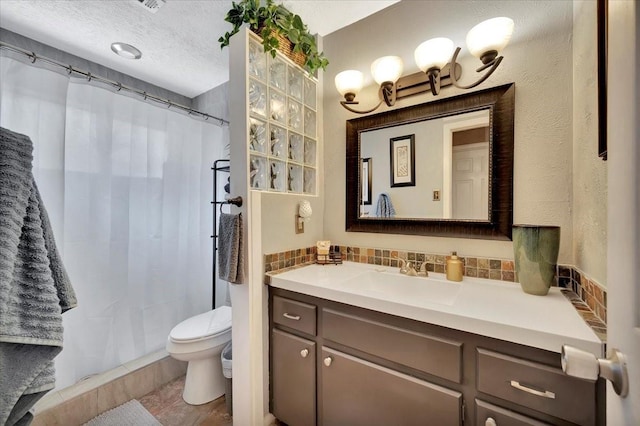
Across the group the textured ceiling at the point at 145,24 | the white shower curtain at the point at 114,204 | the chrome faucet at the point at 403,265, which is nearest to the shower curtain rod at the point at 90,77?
the white shower curtain at the point at 114,204

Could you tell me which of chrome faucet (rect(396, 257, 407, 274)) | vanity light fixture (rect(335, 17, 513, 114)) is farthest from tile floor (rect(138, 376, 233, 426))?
vanity light fixture (rect(335, 17, 513, 114))

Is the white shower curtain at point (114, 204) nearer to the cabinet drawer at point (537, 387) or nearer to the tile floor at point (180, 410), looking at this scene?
the tile floor at point (180, 410)

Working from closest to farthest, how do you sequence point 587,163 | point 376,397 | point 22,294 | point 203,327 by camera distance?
1. point 22,294
2. point 587,163
3. point 376,397
4. point 203,327

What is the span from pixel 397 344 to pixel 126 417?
1676 mm

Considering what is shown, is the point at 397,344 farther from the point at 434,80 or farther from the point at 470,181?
the point at 434,80

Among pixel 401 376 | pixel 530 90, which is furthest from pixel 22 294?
pixel 530 90

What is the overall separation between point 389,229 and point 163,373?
6.12 ft

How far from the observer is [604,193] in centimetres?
75

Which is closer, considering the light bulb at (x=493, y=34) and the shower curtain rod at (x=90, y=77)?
the light bulb at (x=493, y=34)

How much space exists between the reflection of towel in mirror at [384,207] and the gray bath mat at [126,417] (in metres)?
1.76

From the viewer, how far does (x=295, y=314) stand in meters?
1.22

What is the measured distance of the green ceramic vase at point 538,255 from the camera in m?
0.96

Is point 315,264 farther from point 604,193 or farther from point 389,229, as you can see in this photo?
point 604,193

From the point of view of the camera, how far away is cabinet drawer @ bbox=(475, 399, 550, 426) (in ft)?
2.39
